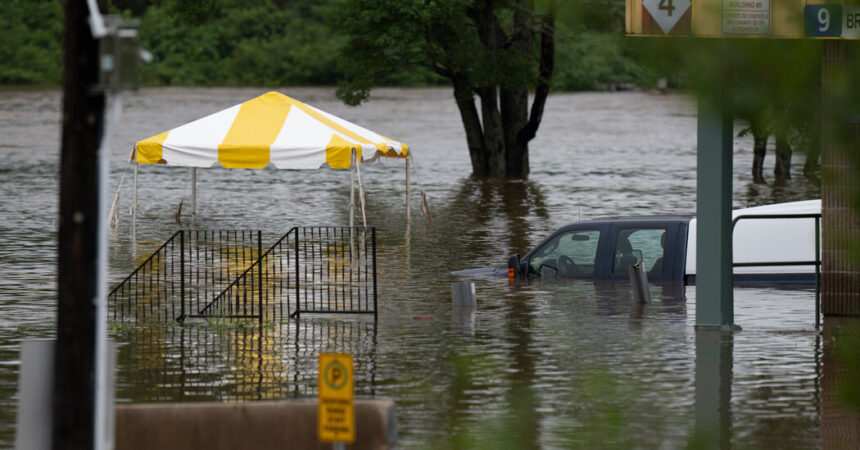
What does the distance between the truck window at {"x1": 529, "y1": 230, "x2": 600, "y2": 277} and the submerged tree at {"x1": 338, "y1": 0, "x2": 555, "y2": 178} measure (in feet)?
72.3

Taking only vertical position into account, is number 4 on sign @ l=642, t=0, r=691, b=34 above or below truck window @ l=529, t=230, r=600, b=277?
above

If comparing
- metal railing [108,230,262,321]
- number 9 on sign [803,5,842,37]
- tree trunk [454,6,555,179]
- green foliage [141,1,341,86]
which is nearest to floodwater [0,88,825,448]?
number 9 on sign [803,5,842,37]

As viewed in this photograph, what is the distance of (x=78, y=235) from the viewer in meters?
5.86

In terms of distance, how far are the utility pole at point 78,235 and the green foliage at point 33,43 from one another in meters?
99.6

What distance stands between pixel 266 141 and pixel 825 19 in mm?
23236

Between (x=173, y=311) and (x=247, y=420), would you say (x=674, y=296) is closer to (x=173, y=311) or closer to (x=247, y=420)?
(x=173, y=311)

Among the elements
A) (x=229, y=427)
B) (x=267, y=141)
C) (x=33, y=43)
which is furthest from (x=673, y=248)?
(x=33, y=43)

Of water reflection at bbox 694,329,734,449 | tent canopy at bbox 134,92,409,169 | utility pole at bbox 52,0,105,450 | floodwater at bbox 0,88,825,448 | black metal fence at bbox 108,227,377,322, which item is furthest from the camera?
tent canopy at bbox 134,92,409,169

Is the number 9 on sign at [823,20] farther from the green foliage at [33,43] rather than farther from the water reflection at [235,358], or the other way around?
the green foliage at [33,43]

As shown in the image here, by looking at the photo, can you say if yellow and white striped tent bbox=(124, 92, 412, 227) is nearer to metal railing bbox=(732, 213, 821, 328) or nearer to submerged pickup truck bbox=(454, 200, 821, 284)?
submerged pickup truck bbox=(454, 200, 821, 284)

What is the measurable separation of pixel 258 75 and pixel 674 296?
9734cm

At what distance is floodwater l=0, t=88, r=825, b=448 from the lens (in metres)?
2.13

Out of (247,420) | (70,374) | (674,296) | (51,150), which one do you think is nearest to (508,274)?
(674,296)

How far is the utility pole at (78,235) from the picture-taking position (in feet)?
19.0
